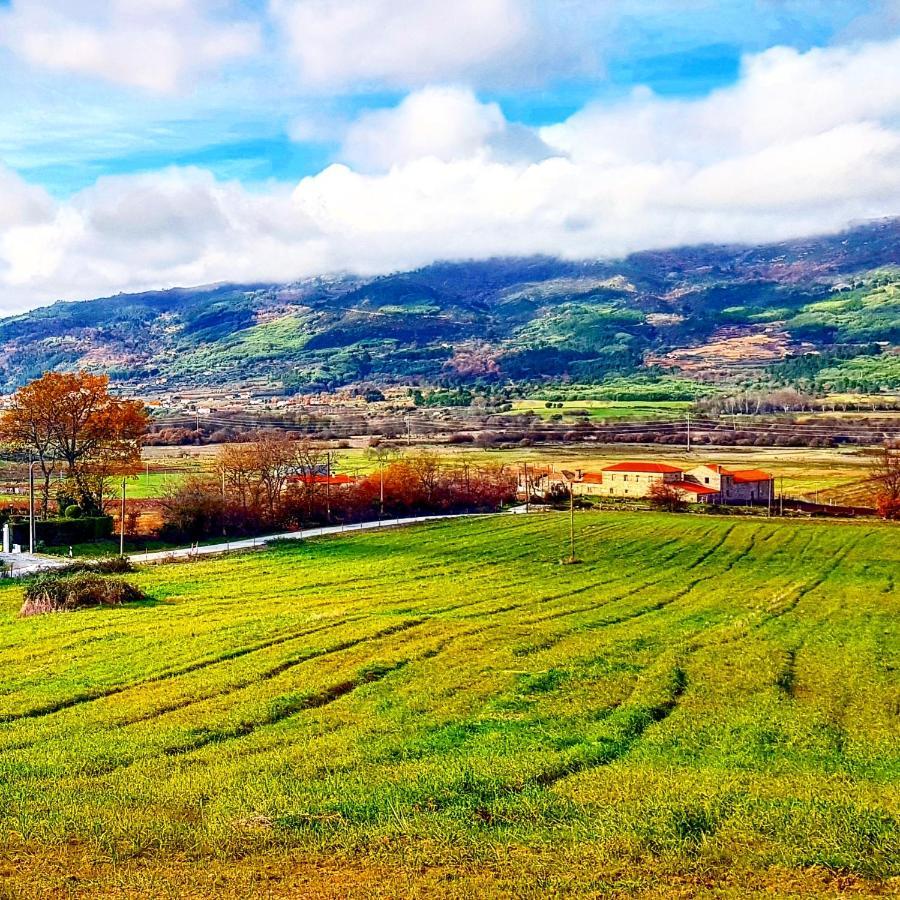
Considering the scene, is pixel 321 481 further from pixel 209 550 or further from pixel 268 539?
pixel 209 550

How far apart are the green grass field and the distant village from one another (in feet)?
226

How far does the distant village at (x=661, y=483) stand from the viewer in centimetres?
10388

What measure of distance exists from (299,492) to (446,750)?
66.9 metres

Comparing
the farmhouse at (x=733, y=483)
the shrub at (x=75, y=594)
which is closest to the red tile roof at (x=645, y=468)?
the farmhouse at (x=733, y=483)

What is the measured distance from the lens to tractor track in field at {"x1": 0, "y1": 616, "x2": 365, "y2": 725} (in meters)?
18.3

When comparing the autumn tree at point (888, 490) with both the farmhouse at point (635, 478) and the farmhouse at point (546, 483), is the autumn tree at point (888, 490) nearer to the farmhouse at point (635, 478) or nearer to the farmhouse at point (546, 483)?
the farmhouse at point (635, 478)

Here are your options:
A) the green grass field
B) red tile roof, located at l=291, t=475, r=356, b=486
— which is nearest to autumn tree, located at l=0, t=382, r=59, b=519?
red tile roof, located at l=291, t=475, r=356, b=486

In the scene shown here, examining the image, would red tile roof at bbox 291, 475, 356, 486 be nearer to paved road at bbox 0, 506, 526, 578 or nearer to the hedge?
paved road at bbox 0, 506, 526, 578

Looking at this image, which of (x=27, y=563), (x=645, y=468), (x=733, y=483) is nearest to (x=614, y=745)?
(x=27, y=563)

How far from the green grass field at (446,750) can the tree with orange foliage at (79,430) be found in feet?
113

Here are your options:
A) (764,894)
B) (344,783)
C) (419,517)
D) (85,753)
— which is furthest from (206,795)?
(419,517)

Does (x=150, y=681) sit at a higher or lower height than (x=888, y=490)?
lower

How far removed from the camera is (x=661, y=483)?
103688mm

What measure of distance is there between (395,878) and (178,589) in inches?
1257
